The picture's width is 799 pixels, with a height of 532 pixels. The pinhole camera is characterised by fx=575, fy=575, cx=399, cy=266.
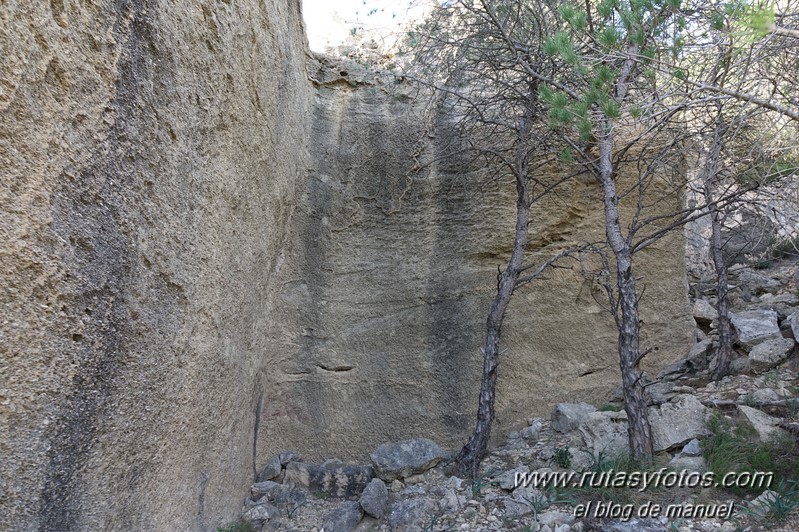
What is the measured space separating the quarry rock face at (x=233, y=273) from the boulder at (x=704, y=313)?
0.80 meters

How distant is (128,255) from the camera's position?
8.46 ft

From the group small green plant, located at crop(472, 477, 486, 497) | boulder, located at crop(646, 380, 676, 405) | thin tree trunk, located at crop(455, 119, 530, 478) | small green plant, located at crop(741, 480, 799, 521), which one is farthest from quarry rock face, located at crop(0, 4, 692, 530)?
small green plant, located at crop(741, 480, 799, 521)

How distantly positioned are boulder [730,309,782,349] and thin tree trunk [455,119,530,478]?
2.31 meters

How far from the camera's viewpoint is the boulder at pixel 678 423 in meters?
4.02

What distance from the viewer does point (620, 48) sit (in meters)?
3.80

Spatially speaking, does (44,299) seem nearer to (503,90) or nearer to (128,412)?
(128,412)

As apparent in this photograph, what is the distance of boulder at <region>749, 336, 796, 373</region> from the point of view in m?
4.85

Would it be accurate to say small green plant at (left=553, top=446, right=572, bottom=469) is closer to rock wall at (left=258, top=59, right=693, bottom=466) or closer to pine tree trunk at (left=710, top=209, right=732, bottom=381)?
rock wall at (left=258, top=59, right=693, bottom=466)

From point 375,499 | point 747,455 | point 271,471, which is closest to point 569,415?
point 747,455

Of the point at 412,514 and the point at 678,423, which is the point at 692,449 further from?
the point at 412,514

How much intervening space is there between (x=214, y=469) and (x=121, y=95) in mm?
2379

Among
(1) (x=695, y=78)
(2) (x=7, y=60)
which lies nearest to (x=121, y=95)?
(2) (x=7, y=60)

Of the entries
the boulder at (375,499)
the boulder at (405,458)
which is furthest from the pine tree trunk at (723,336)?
the boulder at (375,499)

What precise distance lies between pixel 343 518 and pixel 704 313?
439cm
